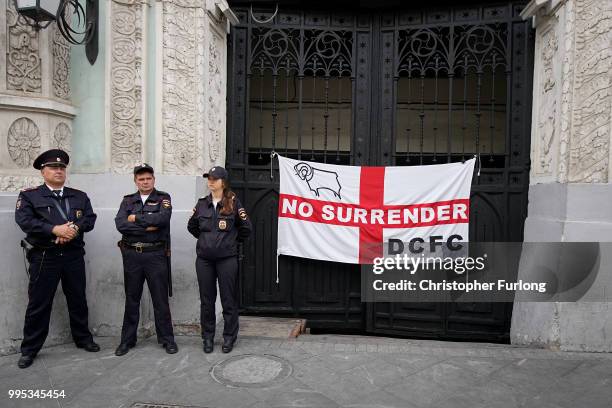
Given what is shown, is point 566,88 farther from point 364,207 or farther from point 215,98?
point 215,98

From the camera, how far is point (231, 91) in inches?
243

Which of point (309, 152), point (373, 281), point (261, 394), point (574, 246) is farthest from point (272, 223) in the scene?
point (574, 246)

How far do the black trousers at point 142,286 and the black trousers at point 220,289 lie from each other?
374 millimetres

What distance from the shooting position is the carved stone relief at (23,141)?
493cm

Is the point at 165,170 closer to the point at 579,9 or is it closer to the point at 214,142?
the point at 214,142

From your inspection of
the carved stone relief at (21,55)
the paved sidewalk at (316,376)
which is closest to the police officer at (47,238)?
the paved sidewalk at (316,376)

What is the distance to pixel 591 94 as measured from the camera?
491 centimetres

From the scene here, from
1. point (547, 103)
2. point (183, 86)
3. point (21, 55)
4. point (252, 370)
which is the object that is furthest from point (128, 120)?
point (547, 103)

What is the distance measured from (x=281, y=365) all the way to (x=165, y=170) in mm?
2602

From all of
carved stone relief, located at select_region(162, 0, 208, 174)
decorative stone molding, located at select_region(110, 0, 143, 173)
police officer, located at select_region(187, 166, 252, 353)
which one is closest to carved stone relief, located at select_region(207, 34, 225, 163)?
carved stone relief, located at select_region(162, 0, 208, 174)

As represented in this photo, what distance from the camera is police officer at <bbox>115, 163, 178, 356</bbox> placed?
4.66 m

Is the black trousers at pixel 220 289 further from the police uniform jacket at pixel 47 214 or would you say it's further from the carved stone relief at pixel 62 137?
the carved stone relief at pixel 62 137

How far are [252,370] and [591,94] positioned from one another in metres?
4.57

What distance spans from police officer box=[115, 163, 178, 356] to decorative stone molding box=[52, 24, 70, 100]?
59.7 inches
